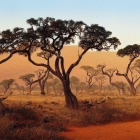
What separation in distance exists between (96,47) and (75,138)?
960 centimetres

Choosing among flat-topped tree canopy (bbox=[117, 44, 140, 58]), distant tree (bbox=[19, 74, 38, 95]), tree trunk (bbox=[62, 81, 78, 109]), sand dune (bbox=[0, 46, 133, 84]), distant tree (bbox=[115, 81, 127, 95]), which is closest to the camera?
tree trunk (bbox=[62, 81, 78, 109])

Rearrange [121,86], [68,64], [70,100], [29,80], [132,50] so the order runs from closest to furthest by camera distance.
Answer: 1. [70,100]
2. [132,50]
3. [29,80]
4. [121,86]
5. [68,64]

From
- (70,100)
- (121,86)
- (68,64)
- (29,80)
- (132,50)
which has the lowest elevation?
(121,86)

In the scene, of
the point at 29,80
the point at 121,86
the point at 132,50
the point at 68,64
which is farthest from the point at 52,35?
the point at 68,64

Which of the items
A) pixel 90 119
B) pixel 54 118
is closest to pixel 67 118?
pixel 54 118

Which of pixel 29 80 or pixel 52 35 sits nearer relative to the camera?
pixel 52 35

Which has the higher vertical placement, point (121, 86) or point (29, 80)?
point (29, 80)

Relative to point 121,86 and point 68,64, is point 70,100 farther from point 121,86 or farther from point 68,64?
point 68,64

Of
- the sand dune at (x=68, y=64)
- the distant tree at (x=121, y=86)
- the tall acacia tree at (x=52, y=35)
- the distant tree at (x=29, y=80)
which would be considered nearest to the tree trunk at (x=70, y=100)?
the tall acacia tree at (x=52, y=35)

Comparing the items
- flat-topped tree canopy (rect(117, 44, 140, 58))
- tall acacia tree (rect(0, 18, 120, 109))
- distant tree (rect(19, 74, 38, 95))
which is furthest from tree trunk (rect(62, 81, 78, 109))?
flat-topped tree canopy (rect(117, 44, 140, 58))

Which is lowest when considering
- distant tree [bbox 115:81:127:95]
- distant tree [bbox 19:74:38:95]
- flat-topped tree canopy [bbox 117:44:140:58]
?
distant tree [bbox 115:81:127:95]

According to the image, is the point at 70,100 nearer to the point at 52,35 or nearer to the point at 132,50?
the point at 52,35

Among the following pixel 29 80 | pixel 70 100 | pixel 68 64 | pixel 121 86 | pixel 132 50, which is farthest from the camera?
pixel 68 64

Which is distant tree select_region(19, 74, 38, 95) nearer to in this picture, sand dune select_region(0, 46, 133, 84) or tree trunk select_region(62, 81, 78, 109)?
tree trunk select_region(62, 81, 78, 109)
